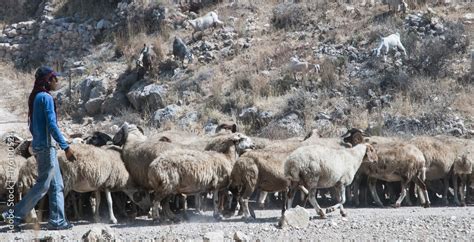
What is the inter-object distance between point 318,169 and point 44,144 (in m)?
4.53

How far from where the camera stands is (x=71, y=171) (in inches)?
514

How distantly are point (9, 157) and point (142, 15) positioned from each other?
19795 millimetres

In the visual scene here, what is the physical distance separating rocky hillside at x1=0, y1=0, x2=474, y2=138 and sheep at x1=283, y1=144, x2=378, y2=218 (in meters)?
8.31

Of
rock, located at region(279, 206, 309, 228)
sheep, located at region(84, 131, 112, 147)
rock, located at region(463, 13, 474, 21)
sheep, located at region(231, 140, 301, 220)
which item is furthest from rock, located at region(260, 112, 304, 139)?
rock, located at region(279, 206, 309, 228)

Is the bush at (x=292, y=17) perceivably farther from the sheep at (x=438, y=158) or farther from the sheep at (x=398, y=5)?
the sheep at (x=438, y=158)

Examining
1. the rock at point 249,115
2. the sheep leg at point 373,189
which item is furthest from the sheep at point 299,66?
the sheep leg at point 373,189

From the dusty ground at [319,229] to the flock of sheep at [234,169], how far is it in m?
0.48

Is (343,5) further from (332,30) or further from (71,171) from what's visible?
(71,171)

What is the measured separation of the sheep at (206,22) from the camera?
99.5 feet

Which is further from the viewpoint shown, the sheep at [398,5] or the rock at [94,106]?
the sheep at [398,5]

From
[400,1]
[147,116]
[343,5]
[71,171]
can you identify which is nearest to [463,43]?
[400,1]

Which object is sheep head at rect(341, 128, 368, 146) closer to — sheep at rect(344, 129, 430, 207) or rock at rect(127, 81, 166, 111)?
sheep at rect(344, 129, 430, 207)

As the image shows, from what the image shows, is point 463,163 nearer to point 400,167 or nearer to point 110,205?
point 400,167

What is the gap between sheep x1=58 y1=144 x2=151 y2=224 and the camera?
42.9 ft
